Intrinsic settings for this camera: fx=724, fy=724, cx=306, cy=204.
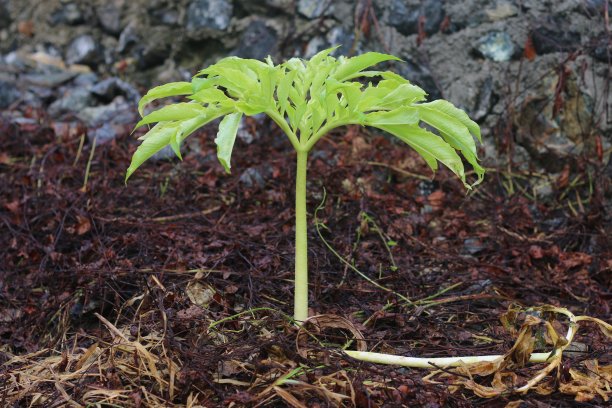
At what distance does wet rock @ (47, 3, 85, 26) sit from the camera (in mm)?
5074

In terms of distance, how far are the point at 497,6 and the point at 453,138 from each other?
194cm

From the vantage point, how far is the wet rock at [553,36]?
3.60 metres

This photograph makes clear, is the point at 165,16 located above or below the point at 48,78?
above

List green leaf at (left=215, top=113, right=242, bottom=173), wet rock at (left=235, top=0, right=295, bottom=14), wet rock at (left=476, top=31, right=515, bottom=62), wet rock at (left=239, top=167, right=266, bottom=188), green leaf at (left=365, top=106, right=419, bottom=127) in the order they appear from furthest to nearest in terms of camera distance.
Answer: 1. wet rock at (left=235, top=0, right=295, bottom=14)
2. wet rock at (left=476, top=31, right=515, bottom=62)
3. wet rock at (left=239, top=167, right=266, bottom=188)
4. green leaf at (left=365, top=106, right=419, bottom=127)
5. green leaf at (left=215, top=113, right=242, bottom=173)

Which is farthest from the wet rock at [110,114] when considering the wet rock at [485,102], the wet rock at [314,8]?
the wet rock at [485,102]

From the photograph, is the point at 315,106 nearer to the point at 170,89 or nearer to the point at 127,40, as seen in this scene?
the point at 170,89

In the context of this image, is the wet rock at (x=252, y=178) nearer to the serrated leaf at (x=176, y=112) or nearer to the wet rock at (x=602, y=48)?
the serrated leaf at (x=176, y=112)

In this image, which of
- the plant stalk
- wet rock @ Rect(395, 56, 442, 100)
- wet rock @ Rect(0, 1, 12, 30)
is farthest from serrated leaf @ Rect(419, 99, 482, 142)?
wet rock @ Rect(0, 1, 12, 30)

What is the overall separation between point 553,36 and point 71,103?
2.80 m

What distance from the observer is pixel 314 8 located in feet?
13.7

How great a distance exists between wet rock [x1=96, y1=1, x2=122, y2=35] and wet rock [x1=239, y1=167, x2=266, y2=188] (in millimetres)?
2127

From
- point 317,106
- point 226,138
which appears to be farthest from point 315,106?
point 226,138

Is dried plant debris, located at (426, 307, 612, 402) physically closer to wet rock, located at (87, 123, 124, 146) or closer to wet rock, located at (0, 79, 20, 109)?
wet rock, located at (87, 123, 124, 146)

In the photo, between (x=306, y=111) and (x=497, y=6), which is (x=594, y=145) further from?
(x=306, y=111)
